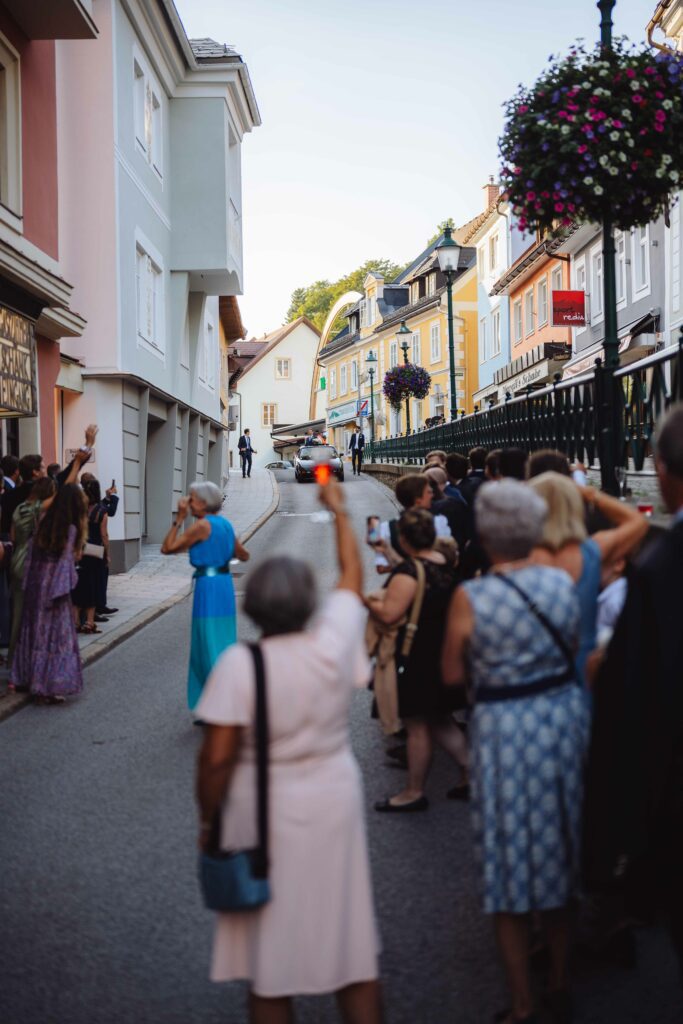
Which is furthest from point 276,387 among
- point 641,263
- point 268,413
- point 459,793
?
point 459,793

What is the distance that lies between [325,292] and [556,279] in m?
64.0

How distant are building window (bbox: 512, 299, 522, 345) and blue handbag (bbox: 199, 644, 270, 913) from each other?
40939 millimetres

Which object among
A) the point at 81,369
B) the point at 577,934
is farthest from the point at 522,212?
the point at 81,369

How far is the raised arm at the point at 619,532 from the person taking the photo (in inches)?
177

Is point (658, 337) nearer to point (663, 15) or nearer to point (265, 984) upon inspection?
point (663, 15)

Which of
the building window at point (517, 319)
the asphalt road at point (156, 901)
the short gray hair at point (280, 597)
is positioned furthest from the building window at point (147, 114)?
the building window at point (517, 319)

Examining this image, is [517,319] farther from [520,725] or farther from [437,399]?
[520,725]

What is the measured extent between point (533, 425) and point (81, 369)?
8.72m

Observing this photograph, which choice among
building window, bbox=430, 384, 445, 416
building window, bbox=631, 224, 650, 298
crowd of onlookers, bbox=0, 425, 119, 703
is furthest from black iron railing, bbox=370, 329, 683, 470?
building window, bbox=430, 384, 445, 416

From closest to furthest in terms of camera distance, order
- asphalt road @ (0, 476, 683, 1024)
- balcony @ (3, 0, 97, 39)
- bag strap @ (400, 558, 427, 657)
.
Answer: asphalt road @ (0, 476, 683, 1024) → bag strap @ (400, 558, 427, 657) → balcony @ (3, 0, 97, 39)

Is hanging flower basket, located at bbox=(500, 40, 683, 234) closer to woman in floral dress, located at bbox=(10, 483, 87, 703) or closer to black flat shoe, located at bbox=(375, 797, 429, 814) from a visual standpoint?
woman in floral dress, located at bbox=(10, 483, 87, 703)

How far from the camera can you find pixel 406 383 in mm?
43062

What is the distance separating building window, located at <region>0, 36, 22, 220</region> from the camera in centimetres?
1392

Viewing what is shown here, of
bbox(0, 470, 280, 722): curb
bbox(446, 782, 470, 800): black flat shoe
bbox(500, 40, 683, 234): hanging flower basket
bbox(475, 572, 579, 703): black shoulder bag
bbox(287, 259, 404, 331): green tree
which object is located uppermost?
bbox(287, 259, 404, 331): green tree
